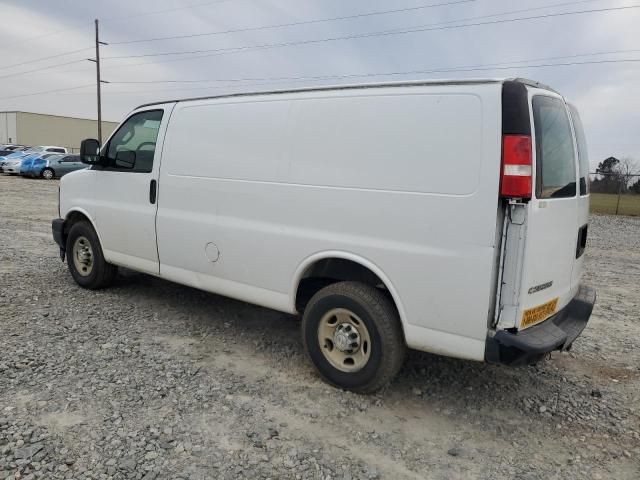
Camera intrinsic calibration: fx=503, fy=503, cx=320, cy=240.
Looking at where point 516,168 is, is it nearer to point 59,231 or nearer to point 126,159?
point 126,159

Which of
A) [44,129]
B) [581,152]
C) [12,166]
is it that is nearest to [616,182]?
[581,152]

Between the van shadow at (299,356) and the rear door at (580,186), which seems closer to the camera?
the rear door at (580,186)

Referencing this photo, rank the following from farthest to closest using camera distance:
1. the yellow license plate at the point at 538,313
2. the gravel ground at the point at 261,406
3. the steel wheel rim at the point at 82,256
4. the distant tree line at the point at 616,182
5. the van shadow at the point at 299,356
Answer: the distant tree line at the point at 616,182 → the steel wheel rim at the point at 82,256 → the van shadow at the point at 299,356 → the yellow license plate at the point at 538,313 → the gravel ground at the point at 261,406

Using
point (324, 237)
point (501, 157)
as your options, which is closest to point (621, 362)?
point (501, 157)

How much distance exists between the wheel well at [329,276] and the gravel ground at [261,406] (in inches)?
23.4

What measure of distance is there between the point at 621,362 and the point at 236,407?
336cm

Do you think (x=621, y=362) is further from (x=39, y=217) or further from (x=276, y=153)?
(x=39, y=217)

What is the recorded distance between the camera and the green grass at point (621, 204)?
63.9 feet

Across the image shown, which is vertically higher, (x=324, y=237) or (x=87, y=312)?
(x=324, y=237)

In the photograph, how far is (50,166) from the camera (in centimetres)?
2520

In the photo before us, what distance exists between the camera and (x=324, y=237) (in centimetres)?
362

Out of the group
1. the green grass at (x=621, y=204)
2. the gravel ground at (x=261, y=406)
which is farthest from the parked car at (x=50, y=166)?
the green grass at (x=621, y=204)

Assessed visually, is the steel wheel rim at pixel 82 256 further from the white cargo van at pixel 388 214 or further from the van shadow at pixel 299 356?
the white cargo van at pixel 388 214

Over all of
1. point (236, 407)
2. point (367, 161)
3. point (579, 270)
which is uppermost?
point (367, 161)
